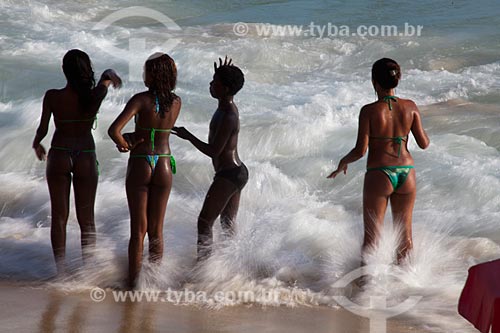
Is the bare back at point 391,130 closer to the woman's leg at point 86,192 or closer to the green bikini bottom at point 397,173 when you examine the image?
the green bikini bottom at point 397,173

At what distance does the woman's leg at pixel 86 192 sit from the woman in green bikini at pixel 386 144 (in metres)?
1.55

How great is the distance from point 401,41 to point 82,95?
1078 centimetres

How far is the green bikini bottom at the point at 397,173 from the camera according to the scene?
569cm

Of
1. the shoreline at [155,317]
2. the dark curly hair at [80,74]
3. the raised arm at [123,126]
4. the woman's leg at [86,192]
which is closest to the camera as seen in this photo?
the shoreline at [155,317]

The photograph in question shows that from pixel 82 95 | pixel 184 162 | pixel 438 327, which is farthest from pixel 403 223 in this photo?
pixel 184 162

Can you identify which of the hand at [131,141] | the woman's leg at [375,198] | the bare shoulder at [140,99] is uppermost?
the bare shoulder at [140,99]

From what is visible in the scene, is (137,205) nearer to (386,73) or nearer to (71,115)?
(71,115)

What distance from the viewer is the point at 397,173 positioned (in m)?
5.70

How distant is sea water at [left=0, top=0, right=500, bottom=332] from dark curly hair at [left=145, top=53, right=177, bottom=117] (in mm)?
1071

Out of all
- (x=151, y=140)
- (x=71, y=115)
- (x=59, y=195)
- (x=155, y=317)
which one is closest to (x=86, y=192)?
(x=59, y=195)

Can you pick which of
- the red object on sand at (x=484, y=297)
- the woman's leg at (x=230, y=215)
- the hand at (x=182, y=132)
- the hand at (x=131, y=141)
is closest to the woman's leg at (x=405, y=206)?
the woman's leg at (x=230, y=215)

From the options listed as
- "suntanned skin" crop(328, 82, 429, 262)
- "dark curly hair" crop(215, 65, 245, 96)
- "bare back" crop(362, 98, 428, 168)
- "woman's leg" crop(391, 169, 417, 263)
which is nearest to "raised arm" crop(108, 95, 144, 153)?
"dark curly hair" crop(215, 65, 245, 96)

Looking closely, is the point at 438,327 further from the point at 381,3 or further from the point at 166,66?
the point at 381,3

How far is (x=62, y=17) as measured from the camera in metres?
17.7
